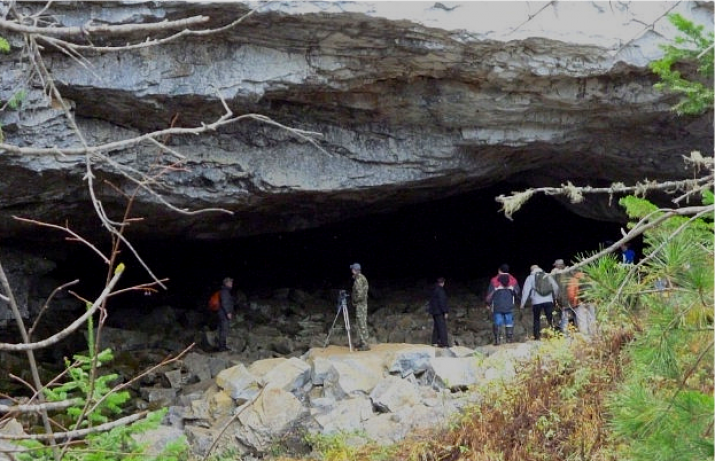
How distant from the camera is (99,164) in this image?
40.0ft

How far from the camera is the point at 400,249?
24109 mm

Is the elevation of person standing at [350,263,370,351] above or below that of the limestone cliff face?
below

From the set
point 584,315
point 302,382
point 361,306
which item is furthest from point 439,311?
point 584,315

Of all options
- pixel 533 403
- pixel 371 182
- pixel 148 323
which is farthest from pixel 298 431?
pixel 148 323

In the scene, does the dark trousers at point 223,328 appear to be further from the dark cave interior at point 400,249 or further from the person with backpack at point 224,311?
the dark cave interior at point 400,249

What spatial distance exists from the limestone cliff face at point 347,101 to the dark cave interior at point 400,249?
17.4 feet

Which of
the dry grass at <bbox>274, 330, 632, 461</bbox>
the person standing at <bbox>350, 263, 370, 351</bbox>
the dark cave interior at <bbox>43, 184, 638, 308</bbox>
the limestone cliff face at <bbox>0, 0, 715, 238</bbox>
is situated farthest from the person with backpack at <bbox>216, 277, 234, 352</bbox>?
the dry grass at <bbox>274, 330, 632, 461</bbox>

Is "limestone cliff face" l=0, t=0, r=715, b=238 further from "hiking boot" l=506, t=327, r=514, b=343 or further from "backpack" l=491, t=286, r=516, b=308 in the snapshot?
"hiking boot" l=506, t=327, r=514, b=343

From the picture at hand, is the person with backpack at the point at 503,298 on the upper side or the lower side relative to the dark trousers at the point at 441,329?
upper

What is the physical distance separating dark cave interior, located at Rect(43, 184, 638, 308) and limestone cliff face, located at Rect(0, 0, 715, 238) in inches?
209

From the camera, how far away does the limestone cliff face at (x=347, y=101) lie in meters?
12.0

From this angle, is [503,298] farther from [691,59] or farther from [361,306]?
[691,59]

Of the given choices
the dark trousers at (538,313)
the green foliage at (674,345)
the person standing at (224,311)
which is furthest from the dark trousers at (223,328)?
the green foliage at (674,345)

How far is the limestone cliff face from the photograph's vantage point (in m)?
12.0
